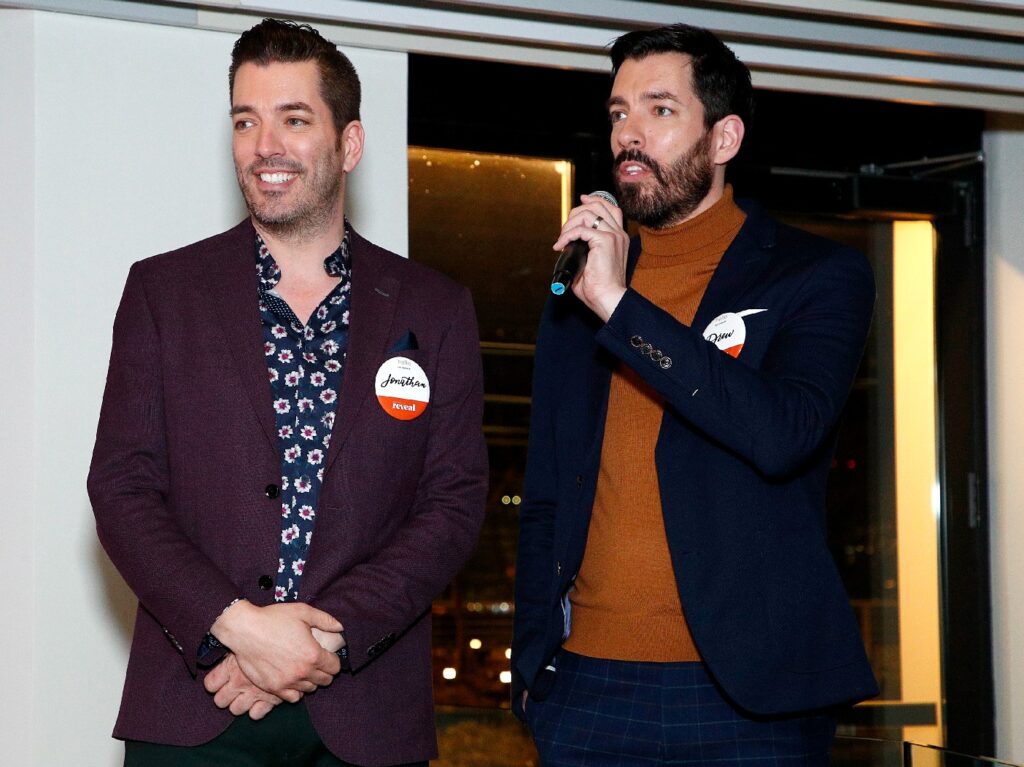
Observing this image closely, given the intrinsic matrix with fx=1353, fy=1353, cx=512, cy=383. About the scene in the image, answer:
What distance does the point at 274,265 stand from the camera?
2346 mm

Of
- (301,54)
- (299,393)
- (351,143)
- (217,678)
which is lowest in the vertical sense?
(217,678)

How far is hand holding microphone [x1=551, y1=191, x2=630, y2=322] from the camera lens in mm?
2150

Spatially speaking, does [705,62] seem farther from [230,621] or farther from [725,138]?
[230,621]

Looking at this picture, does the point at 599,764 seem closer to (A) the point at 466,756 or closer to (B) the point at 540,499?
(B) the point at 540,499

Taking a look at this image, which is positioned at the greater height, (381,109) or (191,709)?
(381,109)

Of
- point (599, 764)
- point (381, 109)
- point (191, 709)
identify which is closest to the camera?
point (191, 709)

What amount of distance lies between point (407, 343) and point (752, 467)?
2.01 feet

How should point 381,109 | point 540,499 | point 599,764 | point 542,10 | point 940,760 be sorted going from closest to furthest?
1. point 599,764
2. point 540,499
3. point 940,760
4. point 542,10
5. point 381,109

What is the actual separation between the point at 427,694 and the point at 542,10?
6.48 feet

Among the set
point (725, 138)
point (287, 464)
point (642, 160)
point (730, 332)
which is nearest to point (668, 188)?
point (642, 160)

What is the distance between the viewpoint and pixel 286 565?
7.02 ft

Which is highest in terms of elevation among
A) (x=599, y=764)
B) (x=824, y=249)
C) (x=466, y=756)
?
(x=824, y=249)

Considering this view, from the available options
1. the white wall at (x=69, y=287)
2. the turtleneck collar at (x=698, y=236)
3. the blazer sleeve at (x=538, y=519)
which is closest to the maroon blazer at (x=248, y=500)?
the blazer sleeve at (x=538, y=519)

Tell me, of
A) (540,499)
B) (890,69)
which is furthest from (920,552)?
(540,499)
